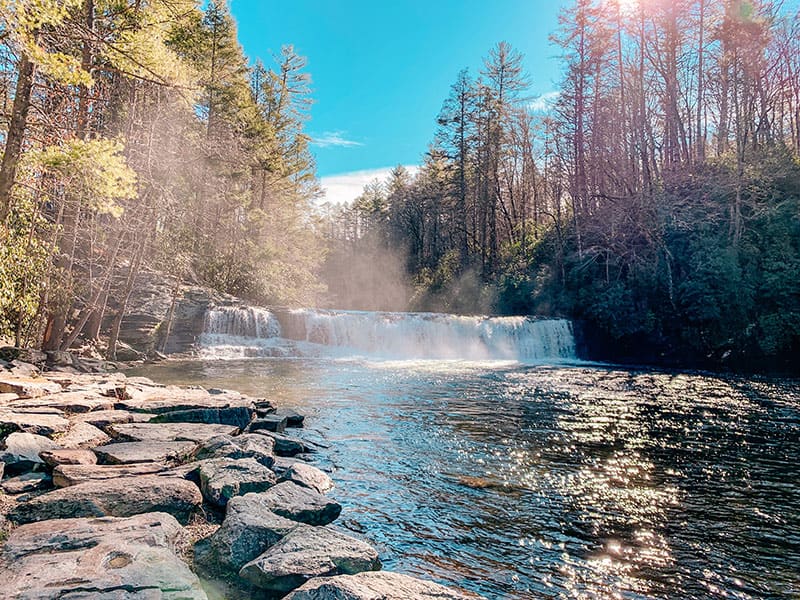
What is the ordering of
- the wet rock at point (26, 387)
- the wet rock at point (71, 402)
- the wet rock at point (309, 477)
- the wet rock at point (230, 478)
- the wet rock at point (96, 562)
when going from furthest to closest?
the wet rock at point (26, 387) < the wet rock at point (71, 402) < the wet rock at point (309, 477) < the wet rock at point (230, 478) < the wet rock at point (96, 562)

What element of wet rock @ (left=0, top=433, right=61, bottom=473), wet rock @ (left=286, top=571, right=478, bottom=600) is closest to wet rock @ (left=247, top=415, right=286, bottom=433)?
wet rock @ (left=0, top=433, right=61, bottom=473)

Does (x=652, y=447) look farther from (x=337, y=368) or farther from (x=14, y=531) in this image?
(x=337, y=368)

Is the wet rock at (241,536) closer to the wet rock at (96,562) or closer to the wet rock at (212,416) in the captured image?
the wet rock at (96,562)

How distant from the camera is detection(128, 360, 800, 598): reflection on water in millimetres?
3066

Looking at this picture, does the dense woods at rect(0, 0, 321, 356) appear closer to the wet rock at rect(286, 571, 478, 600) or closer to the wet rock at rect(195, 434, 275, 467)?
the wet rock at rect(195, 434, 275, 467)

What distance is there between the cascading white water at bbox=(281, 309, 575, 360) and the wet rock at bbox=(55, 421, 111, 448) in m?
13.0

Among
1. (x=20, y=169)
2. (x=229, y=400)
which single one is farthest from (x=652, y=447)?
(x=20, y=169)

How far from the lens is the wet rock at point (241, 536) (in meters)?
2.68

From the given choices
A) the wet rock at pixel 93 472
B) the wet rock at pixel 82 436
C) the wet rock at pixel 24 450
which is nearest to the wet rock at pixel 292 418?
the wet rock at pixel 82 436

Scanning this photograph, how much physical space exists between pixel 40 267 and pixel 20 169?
2192 mm

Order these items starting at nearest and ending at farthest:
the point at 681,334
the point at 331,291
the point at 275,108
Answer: the point at 681,334 < the point at 275,108 < the point at 331,291

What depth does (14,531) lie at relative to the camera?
2629mm

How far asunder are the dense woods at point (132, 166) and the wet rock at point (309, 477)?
428cm

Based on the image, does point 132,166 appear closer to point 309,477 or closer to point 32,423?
point 32,423
